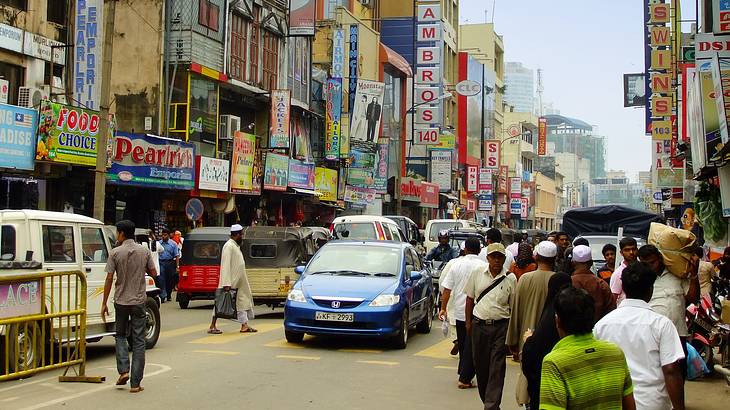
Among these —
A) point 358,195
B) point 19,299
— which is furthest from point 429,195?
point 19,299

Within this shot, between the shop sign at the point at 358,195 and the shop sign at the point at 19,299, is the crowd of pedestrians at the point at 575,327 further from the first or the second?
the shop sign at the point at 358,195

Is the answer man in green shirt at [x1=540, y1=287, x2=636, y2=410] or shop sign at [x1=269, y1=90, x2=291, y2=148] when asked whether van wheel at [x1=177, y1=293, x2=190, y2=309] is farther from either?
man in green shirt at [x1=540, y1=287, x2=636, y2=410]

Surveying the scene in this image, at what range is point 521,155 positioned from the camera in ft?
359

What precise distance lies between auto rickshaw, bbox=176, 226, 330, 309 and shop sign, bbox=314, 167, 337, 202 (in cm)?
1796

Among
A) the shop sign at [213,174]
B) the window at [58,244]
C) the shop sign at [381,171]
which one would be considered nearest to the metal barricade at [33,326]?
the window at [58,244]

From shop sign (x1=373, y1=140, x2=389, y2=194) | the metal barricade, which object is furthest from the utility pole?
shop sign (x1=373, y1=140, x2=389, y2=194)

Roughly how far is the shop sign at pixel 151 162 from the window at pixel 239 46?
5.74 m

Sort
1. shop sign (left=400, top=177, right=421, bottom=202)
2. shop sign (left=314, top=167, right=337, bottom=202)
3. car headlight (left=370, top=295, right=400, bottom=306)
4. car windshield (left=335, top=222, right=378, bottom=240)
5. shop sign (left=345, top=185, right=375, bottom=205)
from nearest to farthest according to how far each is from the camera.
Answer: car headlight (left=370, top=295, right=400, bottom=306)
car windshield (left=335, top=222, right=378, bottom=240)
shop sign (left=314, top=167, right=337, bottom=202)
shop sign (left=345, top=185, right=375, bottom=205)
shop sign (left=400, top=177, right=421, bottom=202)

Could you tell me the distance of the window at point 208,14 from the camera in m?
30.7

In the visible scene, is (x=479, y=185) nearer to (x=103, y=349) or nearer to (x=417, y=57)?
(x=417, y=57)

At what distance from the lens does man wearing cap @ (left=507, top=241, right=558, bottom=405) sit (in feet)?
26.7

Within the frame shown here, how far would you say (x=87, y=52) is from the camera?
24.9m

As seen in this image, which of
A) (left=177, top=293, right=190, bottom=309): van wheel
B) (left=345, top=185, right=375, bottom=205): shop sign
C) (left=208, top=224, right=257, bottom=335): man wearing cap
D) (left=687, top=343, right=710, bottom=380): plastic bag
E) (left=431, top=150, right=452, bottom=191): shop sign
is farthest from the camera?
(left=431, top=150, right=452, bottom=191): shop sign

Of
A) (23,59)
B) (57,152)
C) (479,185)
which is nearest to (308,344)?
(57,152)
